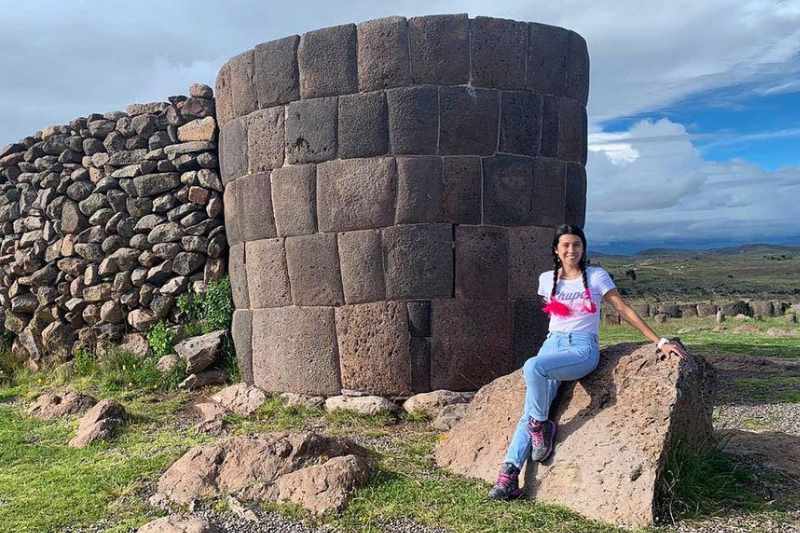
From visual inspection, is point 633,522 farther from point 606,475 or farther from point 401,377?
point 401,377

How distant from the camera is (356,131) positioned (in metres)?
7.09

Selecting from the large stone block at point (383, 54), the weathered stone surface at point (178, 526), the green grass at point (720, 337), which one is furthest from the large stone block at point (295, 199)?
the green grass at point (720, 337)

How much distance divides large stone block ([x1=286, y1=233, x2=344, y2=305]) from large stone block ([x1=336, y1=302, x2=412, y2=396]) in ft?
0.71

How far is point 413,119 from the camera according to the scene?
23.0 feet

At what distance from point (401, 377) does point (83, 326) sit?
4.89m

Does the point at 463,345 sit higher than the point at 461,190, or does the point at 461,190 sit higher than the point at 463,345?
the point at 461,190

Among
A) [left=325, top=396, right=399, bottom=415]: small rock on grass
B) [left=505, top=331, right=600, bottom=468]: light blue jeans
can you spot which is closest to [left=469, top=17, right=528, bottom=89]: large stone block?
[left=325, top=396, right=399, bottom=415]: small rock on grass

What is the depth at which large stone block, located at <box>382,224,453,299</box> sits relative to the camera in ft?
22.9

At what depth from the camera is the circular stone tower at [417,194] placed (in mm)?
7012

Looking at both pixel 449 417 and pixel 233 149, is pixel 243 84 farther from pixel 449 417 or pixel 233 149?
pixel 449 417

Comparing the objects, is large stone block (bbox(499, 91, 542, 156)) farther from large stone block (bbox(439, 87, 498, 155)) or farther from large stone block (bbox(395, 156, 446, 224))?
large stone block (bbox(395, 156, 446, 224))

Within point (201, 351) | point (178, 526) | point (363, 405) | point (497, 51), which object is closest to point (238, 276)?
point (201, 351)

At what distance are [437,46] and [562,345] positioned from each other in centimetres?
346

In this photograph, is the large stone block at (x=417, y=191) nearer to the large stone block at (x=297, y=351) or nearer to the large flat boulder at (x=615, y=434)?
the large stone block at (x=297, y=351)
